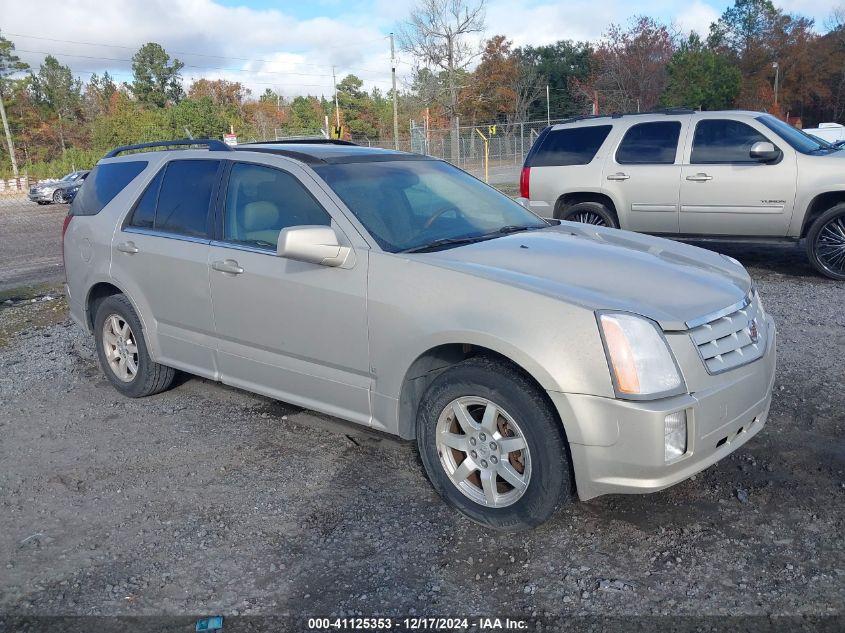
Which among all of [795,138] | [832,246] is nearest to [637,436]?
[832,246]

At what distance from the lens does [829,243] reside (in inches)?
329

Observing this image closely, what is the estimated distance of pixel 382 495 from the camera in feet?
12.8

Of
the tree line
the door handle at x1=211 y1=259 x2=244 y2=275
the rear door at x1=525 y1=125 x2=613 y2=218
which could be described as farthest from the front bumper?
the tree line

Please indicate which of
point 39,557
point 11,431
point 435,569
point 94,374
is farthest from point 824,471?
point 94,374

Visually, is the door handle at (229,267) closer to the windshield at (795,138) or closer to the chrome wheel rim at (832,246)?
the chrome wheel rim at (832,246)

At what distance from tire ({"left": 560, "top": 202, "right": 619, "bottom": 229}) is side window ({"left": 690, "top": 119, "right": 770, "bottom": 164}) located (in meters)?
1.20

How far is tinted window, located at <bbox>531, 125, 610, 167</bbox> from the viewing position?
9805mm

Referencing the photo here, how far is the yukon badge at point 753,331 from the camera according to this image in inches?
140

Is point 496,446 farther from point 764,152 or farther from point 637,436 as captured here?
point 764,152

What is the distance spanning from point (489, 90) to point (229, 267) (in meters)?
58.4

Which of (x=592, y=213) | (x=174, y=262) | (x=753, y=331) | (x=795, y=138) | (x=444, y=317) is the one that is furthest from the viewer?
(x=592, y=213)

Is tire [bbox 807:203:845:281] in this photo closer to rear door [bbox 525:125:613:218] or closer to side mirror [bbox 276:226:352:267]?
rear door [bbox 525:125:613:218]

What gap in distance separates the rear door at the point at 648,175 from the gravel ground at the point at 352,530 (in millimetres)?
4430

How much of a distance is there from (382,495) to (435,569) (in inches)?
29.9
